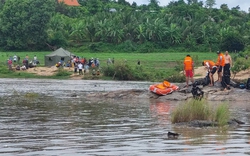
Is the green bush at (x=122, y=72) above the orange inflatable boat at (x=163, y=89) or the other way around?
the other way around

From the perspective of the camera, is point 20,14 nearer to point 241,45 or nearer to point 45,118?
point 241,45

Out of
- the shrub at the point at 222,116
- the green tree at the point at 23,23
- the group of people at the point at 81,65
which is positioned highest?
the green tree at the point at 23,23

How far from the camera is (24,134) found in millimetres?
Answer: 13445

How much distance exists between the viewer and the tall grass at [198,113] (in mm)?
14875

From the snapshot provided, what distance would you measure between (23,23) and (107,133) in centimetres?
6776

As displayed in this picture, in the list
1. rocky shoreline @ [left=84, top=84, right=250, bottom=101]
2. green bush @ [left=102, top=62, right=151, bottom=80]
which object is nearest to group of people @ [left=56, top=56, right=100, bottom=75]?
green bush @ [left=102, top=62, right=151, bottom=80]

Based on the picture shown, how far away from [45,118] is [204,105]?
4.40 m

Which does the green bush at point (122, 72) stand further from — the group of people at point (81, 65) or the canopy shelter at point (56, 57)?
the canopy shelter at point (56, 57)

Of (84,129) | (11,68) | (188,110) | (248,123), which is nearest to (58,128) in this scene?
(84,129)

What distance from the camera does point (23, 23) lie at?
262ft

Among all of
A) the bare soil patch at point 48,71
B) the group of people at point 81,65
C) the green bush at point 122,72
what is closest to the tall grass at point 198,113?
the bare soil patch at point 48,71

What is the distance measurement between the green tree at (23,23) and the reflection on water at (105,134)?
198ft

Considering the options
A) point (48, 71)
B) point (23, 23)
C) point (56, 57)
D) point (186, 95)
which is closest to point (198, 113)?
Answer: point (186, 95)

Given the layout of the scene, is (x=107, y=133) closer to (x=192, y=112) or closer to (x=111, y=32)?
(x=192, y=112)
